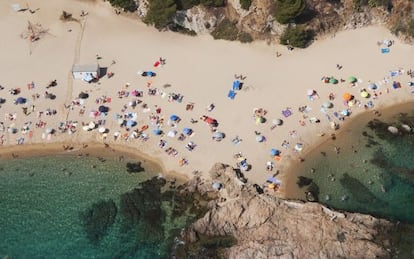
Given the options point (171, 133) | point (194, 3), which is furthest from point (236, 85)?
point (194, 3)

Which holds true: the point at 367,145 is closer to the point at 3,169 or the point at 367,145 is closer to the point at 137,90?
the point at 137,90

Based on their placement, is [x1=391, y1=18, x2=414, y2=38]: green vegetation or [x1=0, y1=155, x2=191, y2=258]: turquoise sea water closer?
[x1=0, y1=155, x2=191, y2=258]: turquoise sea water

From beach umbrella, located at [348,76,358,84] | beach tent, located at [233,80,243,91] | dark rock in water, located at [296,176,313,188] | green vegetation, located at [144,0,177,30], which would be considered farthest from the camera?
green vegetation, located at [144,0,177,30]

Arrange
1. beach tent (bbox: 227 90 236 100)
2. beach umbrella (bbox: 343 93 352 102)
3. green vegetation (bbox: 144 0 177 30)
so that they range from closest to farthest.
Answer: beach umbrella (bbox: 343 93 352 102) → beach tent (bbox: 227 90 236 100) → green vegetation (bbox: 144 0 177 30)

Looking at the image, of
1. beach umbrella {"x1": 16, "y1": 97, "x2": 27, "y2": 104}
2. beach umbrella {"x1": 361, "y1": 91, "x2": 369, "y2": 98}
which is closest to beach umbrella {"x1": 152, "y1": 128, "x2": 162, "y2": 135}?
beach umbrella {"x1": 16, "y1": 97, "x2": 27, "y2": 104}

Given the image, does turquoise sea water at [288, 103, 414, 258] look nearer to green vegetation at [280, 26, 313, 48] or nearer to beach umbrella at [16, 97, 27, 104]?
green vegetation at [280, 26, 313, 48]

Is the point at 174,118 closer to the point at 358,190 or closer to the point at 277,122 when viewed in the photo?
the point at 277,122

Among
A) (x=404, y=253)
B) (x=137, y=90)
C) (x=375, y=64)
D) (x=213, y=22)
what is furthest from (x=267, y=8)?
(x=404, y=253)
